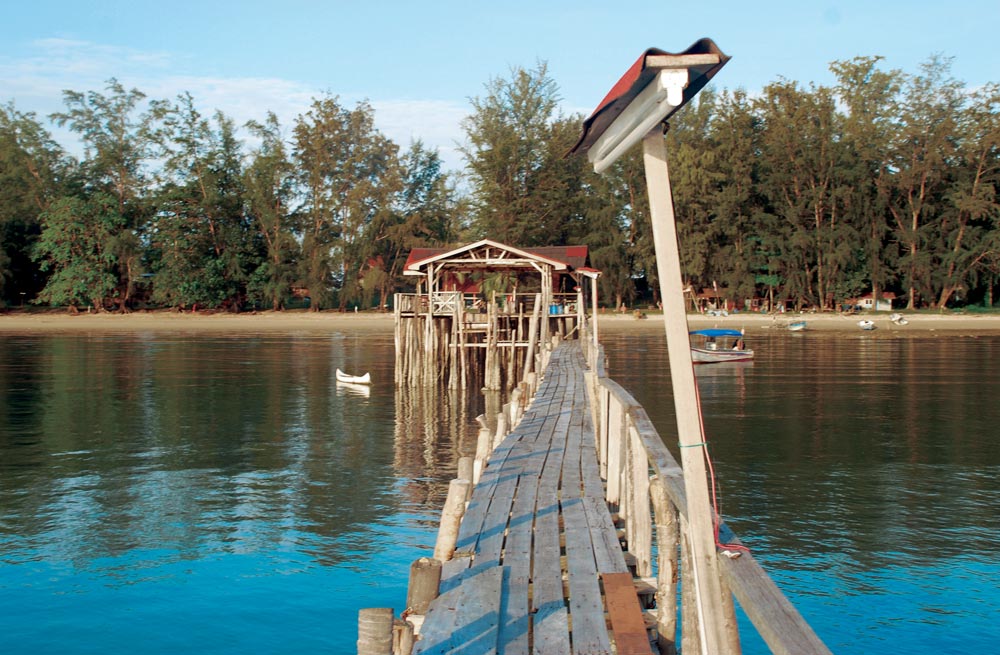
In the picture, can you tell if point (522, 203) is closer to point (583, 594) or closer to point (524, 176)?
point (524, 176)

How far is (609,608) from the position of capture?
5707mm

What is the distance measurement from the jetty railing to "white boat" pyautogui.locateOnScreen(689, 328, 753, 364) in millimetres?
31199

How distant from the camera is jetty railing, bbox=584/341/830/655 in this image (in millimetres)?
3463

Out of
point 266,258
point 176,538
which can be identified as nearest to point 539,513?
point 176,538

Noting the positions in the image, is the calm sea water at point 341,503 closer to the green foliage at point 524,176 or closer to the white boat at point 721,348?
the white boat at point 721,348

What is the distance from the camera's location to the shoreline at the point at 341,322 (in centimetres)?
6100

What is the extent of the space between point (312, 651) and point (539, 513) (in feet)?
11.8

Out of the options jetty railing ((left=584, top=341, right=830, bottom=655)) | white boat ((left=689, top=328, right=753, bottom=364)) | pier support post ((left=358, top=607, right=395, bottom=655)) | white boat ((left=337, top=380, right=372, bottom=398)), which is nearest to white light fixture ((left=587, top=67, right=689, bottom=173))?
jetty railing ((left=584, top=341, right=830, bottom=655))

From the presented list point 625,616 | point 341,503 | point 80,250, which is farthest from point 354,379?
point 80,250

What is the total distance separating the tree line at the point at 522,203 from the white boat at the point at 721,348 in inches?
756

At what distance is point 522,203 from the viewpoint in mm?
67188

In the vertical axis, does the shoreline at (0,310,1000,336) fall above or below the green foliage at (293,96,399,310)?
below

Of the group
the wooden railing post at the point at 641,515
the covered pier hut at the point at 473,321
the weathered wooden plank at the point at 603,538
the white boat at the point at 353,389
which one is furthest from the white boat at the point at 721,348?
the wooden railing post at the point at 641,515

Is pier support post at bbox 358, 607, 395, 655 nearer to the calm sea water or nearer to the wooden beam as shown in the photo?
the wooden beam
